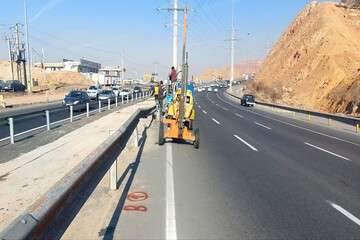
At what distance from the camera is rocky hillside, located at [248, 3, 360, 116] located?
5047 cm

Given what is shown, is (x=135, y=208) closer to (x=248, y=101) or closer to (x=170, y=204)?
(x=170, y=204)

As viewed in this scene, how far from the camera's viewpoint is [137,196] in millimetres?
8297

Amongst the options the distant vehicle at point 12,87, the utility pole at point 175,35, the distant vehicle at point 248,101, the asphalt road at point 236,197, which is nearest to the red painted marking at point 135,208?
the asphalt road at point 236,197

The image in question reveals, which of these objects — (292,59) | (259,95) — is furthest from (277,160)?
(259,95)

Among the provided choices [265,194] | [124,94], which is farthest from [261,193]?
[124,94]

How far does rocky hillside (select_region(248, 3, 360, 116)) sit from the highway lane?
31674 mm

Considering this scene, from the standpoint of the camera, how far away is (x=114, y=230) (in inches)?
248

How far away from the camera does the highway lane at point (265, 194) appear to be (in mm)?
6453

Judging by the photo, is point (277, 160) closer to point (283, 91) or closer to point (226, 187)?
point (226, 187)

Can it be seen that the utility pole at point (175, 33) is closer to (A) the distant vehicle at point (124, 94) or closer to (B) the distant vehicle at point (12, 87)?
(A) the distant vehicle at point (124, 94)

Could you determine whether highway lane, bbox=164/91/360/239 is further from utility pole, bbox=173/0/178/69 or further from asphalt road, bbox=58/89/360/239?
utility pole, bbox=173/0/178/69

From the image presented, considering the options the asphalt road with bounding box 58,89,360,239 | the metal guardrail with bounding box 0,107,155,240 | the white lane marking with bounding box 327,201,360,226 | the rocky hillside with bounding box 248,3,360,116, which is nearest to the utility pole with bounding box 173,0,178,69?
the rocky hillside with bounding box 248,3,360,116

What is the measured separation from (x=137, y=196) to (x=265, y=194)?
Result: 2516 mm

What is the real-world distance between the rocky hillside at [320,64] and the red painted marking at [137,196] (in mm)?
37495
